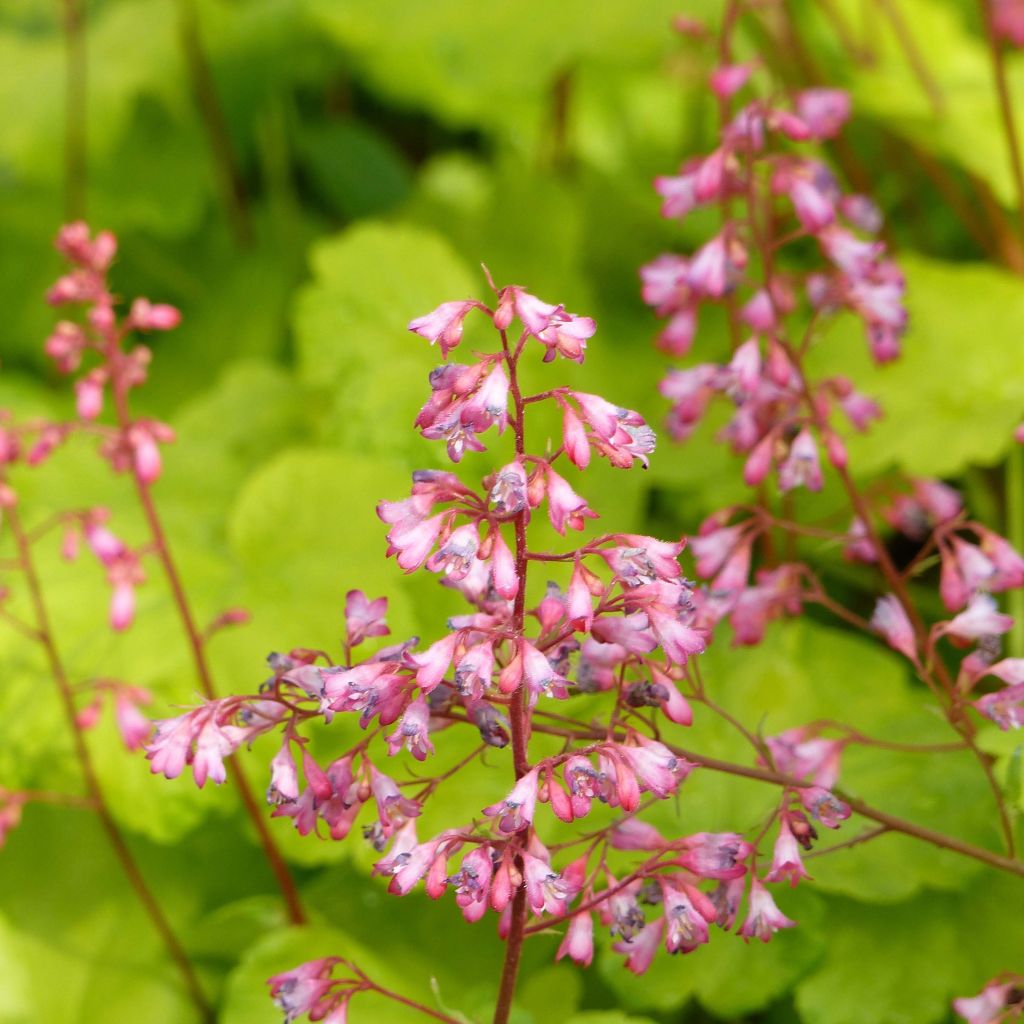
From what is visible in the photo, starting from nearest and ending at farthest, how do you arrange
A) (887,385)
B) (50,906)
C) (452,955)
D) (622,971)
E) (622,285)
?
(622,971)
(452,955)
(50,906)
(887,385)
(622,285)

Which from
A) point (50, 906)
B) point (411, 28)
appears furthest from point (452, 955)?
point (411, 28)

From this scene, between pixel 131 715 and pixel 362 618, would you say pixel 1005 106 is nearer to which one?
pixel 362 618

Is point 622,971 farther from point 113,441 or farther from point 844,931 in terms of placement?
point 113,441

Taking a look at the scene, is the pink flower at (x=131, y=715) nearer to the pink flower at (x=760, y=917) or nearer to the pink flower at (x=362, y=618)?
the pink flower at (x=362, y=618)

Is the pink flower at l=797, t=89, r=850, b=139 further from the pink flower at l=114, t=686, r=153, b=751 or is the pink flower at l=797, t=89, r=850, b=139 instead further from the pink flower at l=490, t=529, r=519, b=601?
the pink flower at l=114, t=686, r=153, b=751

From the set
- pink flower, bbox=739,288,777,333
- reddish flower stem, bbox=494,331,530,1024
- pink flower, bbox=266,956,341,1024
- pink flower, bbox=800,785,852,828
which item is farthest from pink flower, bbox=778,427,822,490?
pink flower, bbox=266,956,341,1024

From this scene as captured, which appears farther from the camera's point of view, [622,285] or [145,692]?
[622,285]
